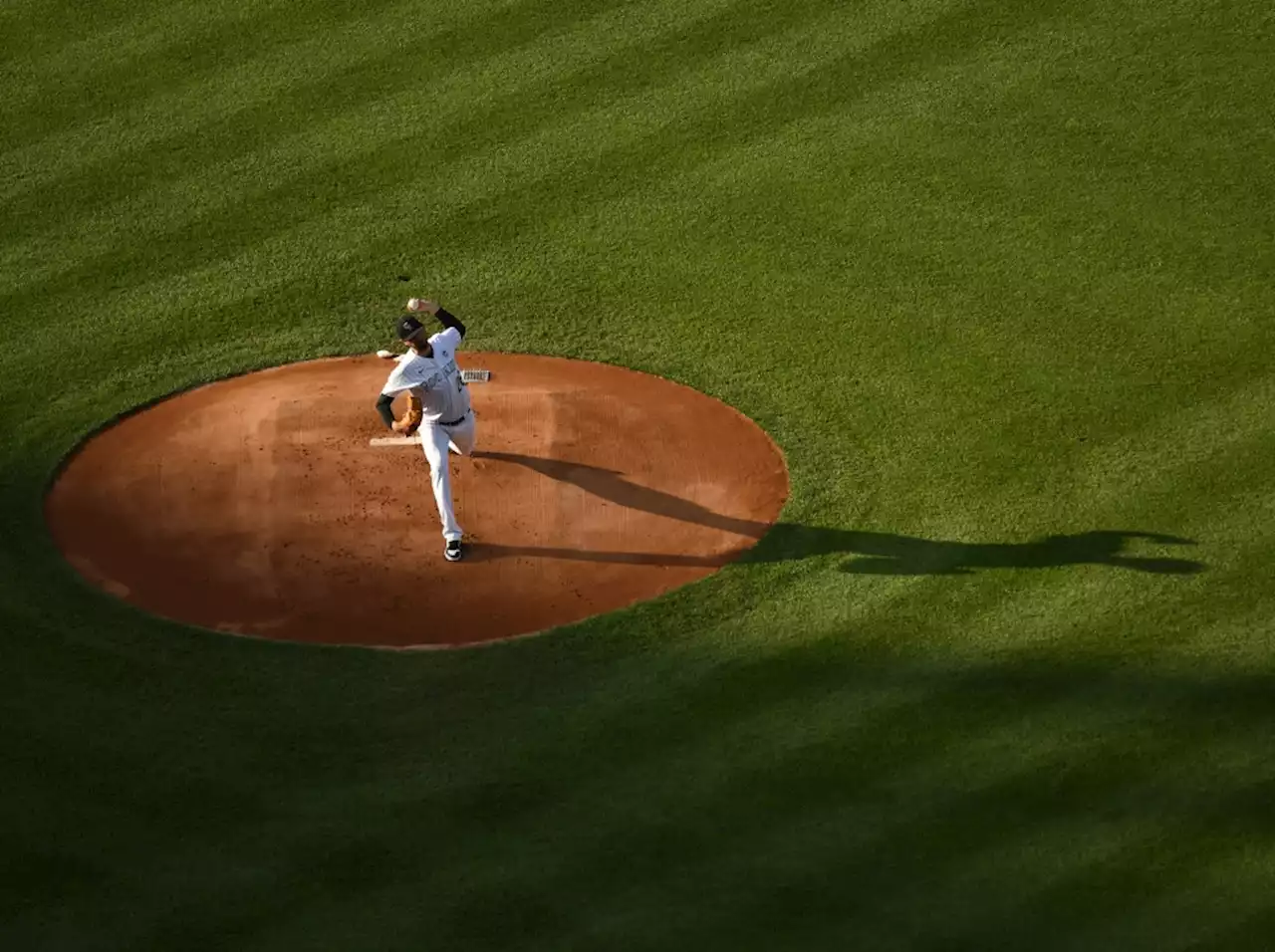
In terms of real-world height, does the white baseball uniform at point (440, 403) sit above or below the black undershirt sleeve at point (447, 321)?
below

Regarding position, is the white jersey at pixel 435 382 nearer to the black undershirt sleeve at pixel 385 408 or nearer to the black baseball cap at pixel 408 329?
the black undershirt sleeve at pixel 385 408

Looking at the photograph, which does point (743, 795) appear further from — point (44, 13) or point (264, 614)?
point (44, 13)

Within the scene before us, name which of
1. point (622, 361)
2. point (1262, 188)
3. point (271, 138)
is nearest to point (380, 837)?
point (622, 361)

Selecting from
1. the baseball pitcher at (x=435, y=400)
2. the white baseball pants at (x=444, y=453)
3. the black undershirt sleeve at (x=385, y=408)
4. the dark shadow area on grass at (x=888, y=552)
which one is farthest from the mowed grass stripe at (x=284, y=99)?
the dark shadow area on grass at (x=888, y=552)

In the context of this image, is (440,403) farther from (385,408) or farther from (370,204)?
(370,204)

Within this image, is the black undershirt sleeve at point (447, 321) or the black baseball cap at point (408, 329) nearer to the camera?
the black baseball cap at point (408, 329)

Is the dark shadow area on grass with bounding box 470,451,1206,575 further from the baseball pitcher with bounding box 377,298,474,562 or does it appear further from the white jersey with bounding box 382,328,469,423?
the white jersey with bounding box 382,328,469,423

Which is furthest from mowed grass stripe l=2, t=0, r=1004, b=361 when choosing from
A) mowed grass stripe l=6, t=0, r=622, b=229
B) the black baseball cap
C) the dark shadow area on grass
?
the dark shadow area on grass

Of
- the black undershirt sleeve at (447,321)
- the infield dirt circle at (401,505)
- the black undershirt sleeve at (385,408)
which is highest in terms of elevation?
the black undershirt sleeve at (447,321)
